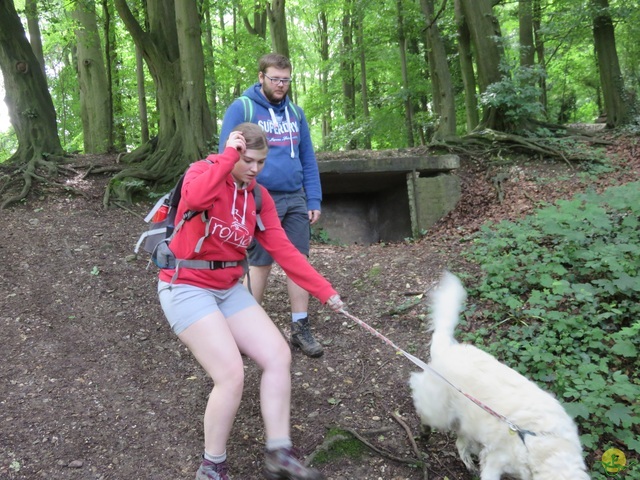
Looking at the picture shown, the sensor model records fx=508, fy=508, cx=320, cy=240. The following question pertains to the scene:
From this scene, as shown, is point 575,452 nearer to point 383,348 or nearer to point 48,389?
point 383,348

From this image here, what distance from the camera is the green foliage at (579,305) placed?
316 cm

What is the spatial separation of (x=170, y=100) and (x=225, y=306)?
22.6 feet

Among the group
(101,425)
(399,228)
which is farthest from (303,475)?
(399,228)

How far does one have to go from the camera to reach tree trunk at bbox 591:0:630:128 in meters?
10.2

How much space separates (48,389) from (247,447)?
5.19 ft

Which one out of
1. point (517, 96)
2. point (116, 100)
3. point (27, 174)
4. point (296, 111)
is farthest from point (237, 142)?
point (116, 100)

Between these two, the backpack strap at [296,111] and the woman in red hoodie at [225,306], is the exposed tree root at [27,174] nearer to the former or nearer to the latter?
the backpack strap at [296,111]

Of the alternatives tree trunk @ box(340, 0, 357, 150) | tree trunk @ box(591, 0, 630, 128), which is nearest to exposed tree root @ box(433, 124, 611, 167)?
tree trunk @ box(591, 0, 630, 128)

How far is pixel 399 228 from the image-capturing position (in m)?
9.38

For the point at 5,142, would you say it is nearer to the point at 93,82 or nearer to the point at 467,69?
the point at 93,82

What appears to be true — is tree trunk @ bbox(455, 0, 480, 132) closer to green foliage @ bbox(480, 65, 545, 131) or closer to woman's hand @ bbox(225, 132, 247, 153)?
green foliage @ bbox(480, 65, 545, 131)

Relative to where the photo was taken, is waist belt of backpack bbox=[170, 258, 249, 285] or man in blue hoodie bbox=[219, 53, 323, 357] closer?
waist belt of backpack bbox=[170, 258, 249, 285]

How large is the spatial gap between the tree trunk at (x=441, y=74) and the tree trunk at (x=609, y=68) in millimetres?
3236

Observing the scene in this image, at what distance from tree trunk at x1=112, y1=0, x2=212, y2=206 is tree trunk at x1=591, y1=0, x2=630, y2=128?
7.97 metres
